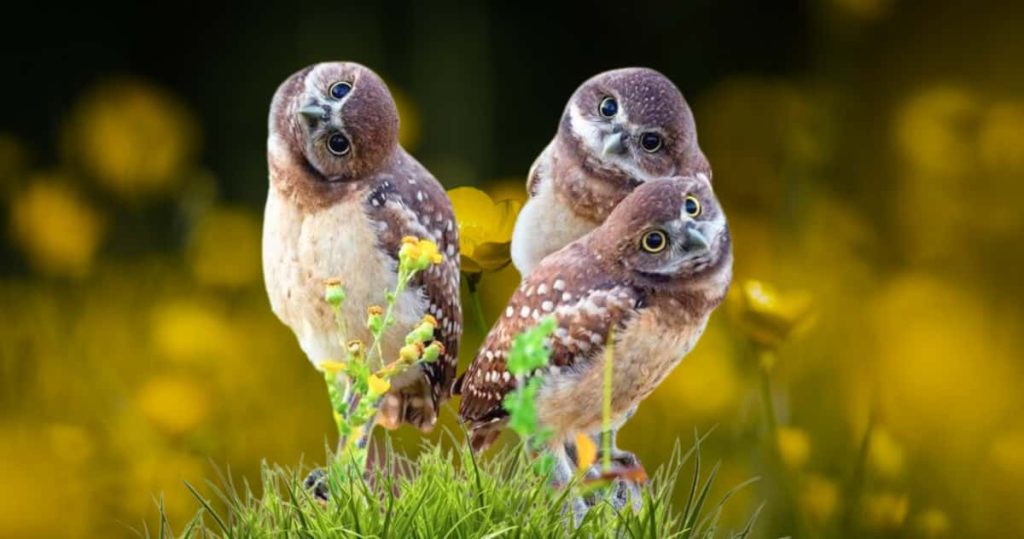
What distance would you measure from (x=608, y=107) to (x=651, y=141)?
8 cm

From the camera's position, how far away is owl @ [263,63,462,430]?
2514 mm

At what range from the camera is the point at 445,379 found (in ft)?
8.77

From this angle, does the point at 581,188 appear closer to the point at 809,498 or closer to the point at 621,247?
the point at 621,247

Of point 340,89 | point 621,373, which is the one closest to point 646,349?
point 621,373

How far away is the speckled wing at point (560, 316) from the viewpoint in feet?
8.05

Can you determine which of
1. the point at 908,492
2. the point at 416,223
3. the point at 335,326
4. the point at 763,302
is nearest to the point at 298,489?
Result: the point at 335,326

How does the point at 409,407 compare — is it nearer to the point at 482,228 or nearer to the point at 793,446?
the point at 482,228

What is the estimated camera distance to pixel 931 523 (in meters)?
3.02

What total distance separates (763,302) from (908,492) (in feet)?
1.71

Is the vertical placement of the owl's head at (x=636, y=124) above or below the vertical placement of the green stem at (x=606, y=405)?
above

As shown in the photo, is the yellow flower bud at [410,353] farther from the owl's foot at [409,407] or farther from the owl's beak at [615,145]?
the owl's beak at [615,145]

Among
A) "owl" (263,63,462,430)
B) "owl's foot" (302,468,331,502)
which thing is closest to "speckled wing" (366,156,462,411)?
"owl" (263,63,462,430)

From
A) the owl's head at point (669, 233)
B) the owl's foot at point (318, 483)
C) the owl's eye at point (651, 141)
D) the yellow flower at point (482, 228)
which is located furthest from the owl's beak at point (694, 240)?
the owl's foot at point (318, 483)

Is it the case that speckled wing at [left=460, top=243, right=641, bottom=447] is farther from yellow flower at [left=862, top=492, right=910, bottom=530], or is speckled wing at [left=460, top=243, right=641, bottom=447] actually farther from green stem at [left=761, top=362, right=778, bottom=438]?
yellow flower at [left=862, top=492, right=910, bottom=530]
